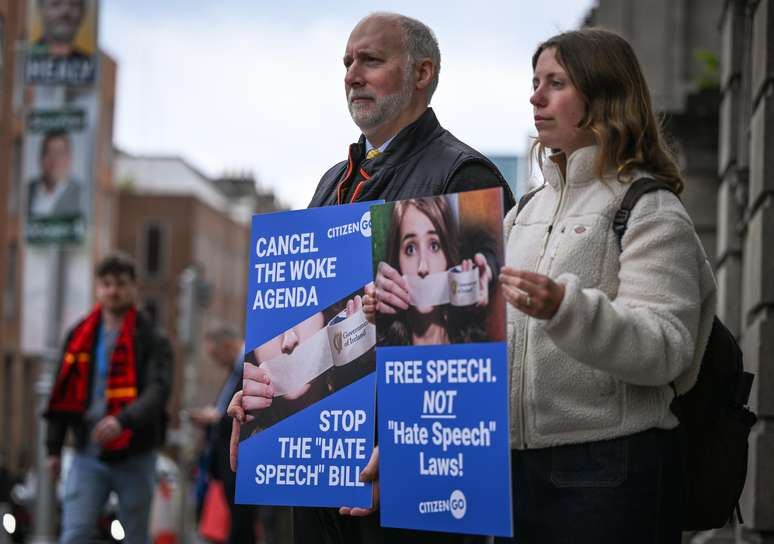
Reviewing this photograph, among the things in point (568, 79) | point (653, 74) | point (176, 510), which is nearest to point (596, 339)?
point (568, 79)

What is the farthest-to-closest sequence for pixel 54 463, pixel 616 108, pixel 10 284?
pixel 10 284 → pixel 54 463 → pixel 616 108

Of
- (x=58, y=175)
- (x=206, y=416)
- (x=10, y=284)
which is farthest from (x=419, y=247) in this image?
(x=10, y=284)

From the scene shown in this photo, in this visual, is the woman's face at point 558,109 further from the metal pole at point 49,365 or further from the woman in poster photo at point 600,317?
the metal pole at point 49,365

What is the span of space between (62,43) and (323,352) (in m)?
14.1

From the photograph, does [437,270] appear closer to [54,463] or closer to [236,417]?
[236,417]

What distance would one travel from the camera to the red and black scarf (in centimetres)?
936

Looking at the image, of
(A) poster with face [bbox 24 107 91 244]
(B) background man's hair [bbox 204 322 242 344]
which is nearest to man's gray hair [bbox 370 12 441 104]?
(B) background man's hair [bbox 204 322 242 344]

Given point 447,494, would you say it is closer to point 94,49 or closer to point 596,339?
point 596,339

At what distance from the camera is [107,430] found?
29.4 ft

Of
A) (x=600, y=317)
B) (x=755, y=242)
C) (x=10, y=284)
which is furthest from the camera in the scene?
(x=10, y=284)

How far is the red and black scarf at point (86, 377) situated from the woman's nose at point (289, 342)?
474 cm

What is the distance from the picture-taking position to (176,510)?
22609 mm

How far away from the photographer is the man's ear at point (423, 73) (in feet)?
17.0

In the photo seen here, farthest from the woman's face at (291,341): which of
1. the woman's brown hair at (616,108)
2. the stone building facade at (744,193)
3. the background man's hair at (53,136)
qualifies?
the background man's hair at (53,136)
